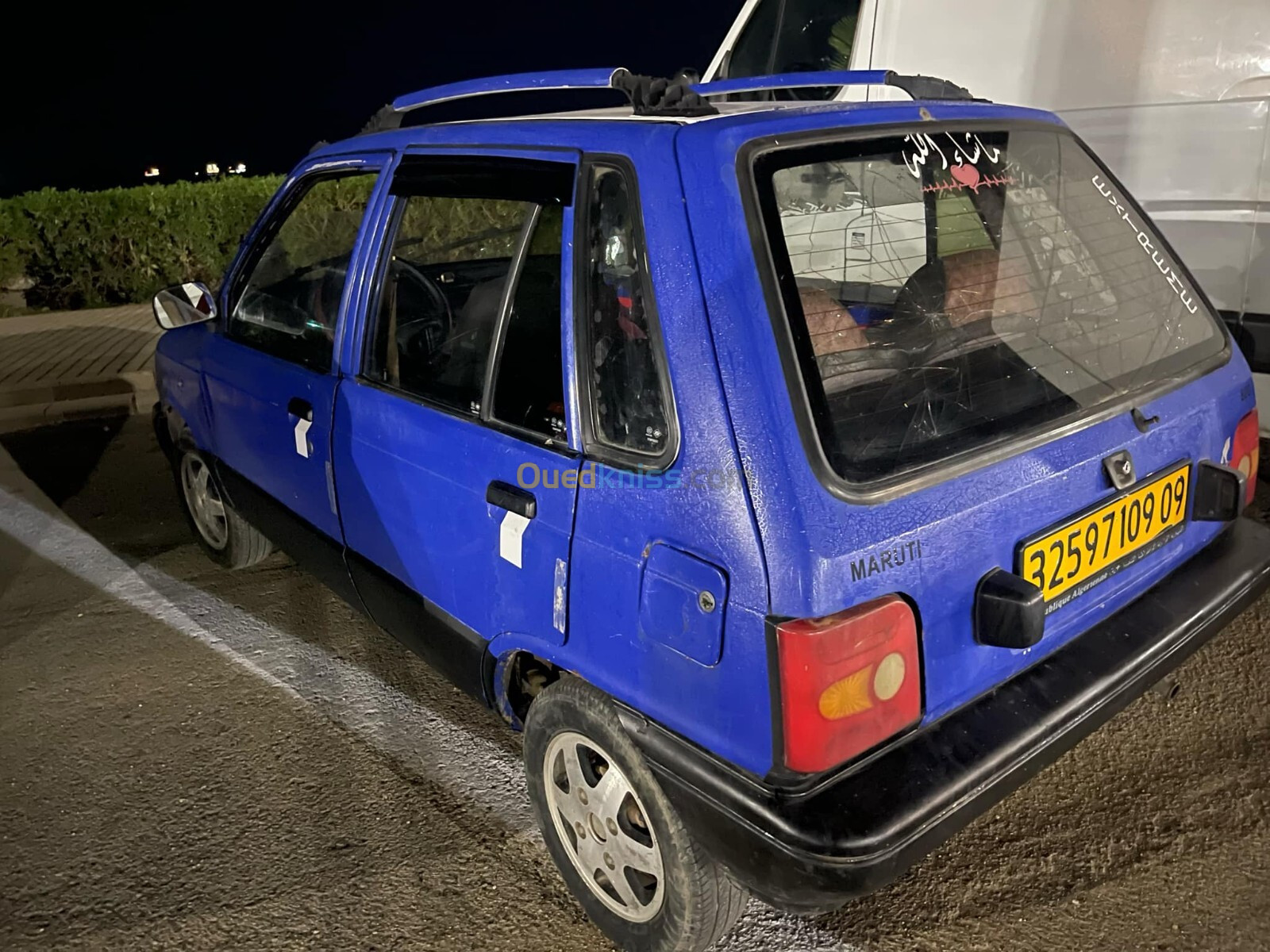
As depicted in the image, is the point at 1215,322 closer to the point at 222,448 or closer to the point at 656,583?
the point at 656,583

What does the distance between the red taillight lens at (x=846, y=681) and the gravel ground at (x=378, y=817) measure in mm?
777

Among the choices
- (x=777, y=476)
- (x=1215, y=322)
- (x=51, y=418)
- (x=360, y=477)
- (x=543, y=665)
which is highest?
(x=1215, y=322)

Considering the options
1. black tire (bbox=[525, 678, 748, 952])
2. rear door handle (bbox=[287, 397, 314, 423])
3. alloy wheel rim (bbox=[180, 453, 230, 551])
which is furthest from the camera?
alloy wheel rim (bbox=[180, 453, 230, 551])

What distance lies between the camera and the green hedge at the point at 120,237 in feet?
33.2

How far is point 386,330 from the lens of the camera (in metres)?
2.57

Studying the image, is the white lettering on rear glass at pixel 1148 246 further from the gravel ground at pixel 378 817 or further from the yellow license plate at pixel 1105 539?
the gravel ground at pixel 378 817

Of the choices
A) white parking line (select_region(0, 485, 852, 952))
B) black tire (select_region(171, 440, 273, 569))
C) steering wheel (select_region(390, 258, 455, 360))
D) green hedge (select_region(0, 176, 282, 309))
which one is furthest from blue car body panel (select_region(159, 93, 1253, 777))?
green hedge (select_region(0, 176, 282, 309))

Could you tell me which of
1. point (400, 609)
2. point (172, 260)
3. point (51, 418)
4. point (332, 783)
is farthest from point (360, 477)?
point (172, 260)

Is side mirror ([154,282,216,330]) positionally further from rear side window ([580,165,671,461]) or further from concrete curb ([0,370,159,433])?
concrete curb ([0,370,159,433])

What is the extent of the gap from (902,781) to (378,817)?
157 centimetres

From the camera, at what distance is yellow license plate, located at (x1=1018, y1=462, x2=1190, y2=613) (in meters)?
1.87

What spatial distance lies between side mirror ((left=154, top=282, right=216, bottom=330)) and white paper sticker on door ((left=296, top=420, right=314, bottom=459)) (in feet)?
2.87

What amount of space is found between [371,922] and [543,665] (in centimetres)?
73

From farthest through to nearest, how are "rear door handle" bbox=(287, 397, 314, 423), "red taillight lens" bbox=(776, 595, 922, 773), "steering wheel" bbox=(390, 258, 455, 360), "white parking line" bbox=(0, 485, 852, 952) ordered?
1. "rear door handle" bbox=(287, 397, 314, 423)
2. "steering wheel" bbox=(390, 258, 455, 360)
3. "white parking line" bbox=(0, 485, 852, 952)
4. "red taillight lens" bbox=(776, 595, 922, 773)
